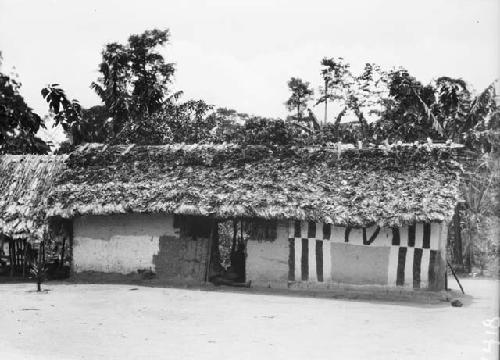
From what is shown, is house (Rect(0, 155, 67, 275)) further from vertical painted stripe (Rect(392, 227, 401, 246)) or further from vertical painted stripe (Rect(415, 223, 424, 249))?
vertical painted stripe (Rect(415, 223, 424, 249))

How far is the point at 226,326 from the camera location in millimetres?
9820

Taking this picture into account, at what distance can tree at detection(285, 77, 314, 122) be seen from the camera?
27219 mm

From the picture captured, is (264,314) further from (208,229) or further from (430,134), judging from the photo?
(430,134)

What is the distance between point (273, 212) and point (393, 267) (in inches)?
112

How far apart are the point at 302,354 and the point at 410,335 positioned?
7.00 feet

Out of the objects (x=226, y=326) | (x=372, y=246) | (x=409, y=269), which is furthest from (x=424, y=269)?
(x=226, y=326)

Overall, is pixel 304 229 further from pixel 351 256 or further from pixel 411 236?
pixel 411 236

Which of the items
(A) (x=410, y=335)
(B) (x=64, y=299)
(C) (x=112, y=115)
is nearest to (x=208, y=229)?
(B) (x=64, y=299)

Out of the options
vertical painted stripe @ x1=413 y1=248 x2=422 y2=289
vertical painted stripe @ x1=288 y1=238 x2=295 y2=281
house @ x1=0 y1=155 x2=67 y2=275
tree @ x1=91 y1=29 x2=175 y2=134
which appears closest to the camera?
vertical painted stripe @ x1=413 y1=248 x2=422 y2=289

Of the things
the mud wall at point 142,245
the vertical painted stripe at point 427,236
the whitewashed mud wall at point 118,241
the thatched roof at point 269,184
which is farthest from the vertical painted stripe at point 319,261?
the whitewashed mud wall at point 118,241

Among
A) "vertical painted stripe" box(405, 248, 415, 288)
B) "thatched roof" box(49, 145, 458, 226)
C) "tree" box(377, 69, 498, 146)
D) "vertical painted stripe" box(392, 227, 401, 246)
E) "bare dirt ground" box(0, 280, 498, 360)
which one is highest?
"tree" box(377, 69, 498, 146)

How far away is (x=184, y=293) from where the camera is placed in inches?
530

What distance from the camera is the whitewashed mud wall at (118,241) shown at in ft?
49.4

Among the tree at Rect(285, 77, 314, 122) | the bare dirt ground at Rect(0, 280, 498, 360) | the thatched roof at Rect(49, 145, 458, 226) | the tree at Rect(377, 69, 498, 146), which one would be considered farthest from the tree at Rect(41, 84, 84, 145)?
the tree at Rect(285, 77, 314, 122)
